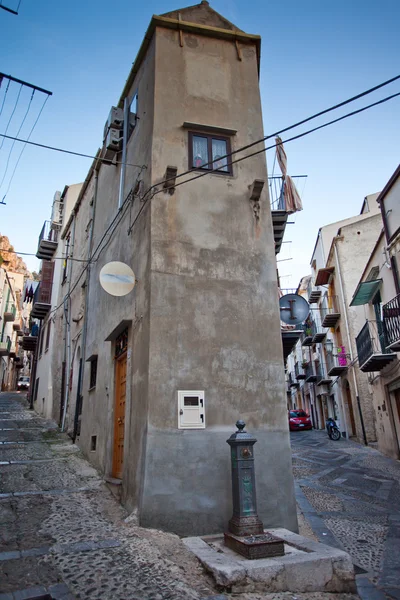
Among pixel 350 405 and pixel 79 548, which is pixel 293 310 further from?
pixel 350 405

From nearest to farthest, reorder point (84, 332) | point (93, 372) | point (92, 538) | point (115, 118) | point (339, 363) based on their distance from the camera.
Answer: point (92, 538), point (115, 118), point (93, 372), point (84, 332), point (339, 363)

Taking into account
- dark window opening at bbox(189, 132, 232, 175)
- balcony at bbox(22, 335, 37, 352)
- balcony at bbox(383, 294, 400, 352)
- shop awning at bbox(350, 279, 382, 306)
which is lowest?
balcony at bbox(383, 294, 400, 352)

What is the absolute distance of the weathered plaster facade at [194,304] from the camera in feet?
19.9

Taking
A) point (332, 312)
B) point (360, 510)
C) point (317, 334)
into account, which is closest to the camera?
point (360, 510)

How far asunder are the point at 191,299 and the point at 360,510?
467 centimetres

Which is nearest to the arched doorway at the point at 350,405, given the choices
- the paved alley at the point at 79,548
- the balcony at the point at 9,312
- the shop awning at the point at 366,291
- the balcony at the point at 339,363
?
the balcony at the point at 339,363

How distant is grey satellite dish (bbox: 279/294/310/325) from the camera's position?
872cm

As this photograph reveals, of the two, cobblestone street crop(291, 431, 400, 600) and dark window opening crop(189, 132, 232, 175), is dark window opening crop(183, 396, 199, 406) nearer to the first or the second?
cobblestone street crop(291, 431, 400, 600)

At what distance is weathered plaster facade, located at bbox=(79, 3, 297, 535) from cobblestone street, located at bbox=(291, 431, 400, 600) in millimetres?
947

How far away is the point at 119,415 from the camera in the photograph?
26.0 ft

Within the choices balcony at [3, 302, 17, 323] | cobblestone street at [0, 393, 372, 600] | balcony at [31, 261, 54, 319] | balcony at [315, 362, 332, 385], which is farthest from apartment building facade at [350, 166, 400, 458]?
balcony at [3, 302, 17, 323]

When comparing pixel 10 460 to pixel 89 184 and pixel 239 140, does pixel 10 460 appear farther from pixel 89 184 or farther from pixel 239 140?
pixel 89 184

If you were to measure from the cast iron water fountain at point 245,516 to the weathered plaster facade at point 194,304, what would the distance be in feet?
2.39

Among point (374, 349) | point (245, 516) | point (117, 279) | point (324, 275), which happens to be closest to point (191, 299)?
point (117, 279)
